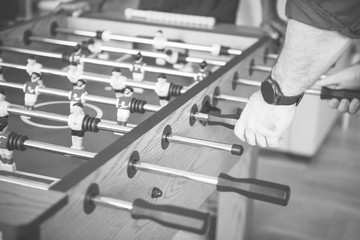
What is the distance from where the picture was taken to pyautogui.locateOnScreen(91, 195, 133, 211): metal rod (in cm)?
88

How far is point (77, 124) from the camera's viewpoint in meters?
1.18

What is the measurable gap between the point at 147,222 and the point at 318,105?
239 centimetres

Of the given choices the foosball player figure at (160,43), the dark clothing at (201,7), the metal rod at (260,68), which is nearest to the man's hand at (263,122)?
the metal rod at (260,68)

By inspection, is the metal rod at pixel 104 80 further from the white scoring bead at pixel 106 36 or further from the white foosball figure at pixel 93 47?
the white scoring bead at pixel 106 36

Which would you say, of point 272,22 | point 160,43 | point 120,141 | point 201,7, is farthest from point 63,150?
point 201,7

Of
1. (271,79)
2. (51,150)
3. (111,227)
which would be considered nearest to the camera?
(111,227)

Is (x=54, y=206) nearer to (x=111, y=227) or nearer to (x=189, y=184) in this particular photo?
(x=111, y=227)

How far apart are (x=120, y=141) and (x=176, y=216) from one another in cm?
21

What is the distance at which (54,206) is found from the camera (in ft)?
2.59

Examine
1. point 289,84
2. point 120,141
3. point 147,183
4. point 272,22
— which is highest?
point 272,22

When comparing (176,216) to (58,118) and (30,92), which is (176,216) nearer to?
(58,118)

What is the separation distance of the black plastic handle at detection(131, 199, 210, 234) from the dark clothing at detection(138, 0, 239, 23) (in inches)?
69.5

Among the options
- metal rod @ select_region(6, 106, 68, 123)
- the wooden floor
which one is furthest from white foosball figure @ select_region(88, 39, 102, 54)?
the wooden floor

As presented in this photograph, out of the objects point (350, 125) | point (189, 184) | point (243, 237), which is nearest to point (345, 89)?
point (189, 184)
